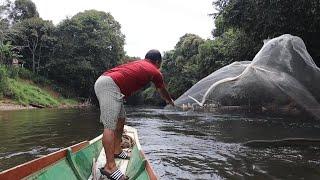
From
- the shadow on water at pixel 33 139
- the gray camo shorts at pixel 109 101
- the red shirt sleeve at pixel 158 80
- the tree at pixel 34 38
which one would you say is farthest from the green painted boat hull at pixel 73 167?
the tree at pixel 34 38

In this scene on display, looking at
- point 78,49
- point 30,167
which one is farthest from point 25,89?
point 30,167

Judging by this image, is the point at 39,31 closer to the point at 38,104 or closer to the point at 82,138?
the point at 38,104

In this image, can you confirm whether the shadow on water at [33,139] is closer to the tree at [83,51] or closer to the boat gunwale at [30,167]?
the boat gunwale at [30,167]

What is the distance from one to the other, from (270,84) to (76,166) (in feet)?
19.8

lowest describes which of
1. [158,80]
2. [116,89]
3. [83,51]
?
[116,89]

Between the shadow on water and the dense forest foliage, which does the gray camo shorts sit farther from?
the dense forest foliage

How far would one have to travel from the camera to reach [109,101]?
247 inches

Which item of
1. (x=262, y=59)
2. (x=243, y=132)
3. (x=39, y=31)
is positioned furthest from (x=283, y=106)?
(x=39, y=31)

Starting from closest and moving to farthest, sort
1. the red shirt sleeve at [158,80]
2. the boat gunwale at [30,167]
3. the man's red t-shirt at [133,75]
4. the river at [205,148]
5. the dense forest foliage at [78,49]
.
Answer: the boat gunwale at [30,167] < the man's red t-shirt at [133,75] < the red shirt sleeve at [158,80] < the river at [205,148] < the dense forest foliage at [78,49]

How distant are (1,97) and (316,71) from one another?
99.6ft

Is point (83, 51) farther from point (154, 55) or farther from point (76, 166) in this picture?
point (76, 166)

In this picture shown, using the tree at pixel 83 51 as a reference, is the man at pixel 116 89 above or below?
below

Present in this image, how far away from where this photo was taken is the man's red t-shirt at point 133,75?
6461 mm

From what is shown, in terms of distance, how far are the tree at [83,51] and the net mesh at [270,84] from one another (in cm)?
4183
